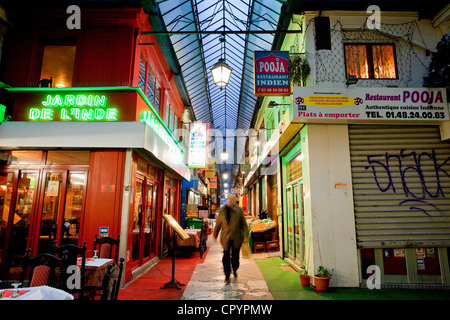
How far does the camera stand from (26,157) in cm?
688

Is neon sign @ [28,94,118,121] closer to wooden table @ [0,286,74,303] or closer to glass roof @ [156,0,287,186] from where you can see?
glass roof @ [156,0,287,186]

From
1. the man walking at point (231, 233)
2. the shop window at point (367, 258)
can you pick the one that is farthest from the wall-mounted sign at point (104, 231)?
the shop window at point (367, 258)

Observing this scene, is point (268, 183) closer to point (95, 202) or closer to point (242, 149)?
point (95, 202)

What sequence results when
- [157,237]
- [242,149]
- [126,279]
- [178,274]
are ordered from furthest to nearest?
[242,149]
[157,237]
[178,274]
[126,279]

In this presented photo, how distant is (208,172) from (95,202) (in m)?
16.4

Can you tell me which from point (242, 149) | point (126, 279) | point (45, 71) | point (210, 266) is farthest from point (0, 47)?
point (242, 149)

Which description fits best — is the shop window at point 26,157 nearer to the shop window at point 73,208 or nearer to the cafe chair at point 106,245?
the shop window at point 73,208

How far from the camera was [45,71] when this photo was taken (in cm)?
737

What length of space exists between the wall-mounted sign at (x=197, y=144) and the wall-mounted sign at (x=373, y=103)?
729 cm

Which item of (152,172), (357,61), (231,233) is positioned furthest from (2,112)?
(357,61)

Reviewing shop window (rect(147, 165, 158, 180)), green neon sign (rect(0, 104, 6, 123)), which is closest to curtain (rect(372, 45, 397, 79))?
shop window (rect(147, 165, 158, 180))

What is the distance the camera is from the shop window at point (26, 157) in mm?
6844

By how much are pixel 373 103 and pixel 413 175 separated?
2189mm

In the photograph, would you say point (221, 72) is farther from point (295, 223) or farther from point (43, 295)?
point (43, 295)
